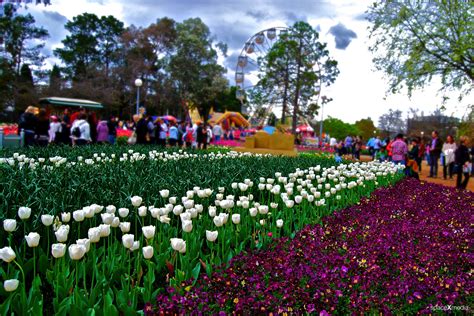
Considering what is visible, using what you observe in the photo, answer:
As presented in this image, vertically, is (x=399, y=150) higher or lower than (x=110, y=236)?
Result: higher

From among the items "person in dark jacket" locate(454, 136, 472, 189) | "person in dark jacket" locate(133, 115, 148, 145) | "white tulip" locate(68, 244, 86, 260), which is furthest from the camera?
"person in dark jacket" locate(133, 115, 148, 145)

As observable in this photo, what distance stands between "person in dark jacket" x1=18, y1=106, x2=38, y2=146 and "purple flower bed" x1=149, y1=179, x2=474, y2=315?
985cm

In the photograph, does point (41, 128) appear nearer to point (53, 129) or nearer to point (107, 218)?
point (53, 129)

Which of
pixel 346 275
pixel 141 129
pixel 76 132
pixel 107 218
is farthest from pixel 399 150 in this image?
pixel 107 218

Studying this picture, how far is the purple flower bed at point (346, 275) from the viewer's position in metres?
2.42

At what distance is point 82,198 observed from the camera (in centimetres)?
437

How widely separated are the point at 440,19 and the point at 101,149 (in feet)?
41.1

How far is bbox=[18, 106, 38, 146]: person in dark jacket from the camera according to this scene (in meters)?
11.8

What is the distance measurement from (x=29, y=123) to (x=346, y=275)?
443 inches

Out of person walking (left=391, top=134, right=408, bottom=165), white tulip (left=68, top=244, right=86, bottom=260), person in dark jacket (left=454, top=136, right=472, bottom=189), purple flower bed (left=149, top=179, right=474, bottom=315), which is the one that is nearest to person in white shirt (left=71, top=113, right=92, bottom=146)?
purple flower bed (left=149, top=179, right=474, bottom=315)

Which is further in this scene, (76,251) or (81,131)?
(81,131)

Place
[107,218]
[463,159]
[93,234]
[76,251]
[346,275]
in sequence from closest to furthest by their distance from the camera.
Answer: [76,251]
[93,234]
[346,275]
[107,218]
[463,159]

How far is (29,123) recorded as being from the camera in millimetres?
11914

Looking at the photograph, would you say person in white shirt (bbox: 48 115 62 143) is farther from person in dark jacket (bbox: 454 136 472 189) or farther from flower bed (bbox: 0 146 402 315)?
person in dark jacket (bbox: 454 136 472 189)
